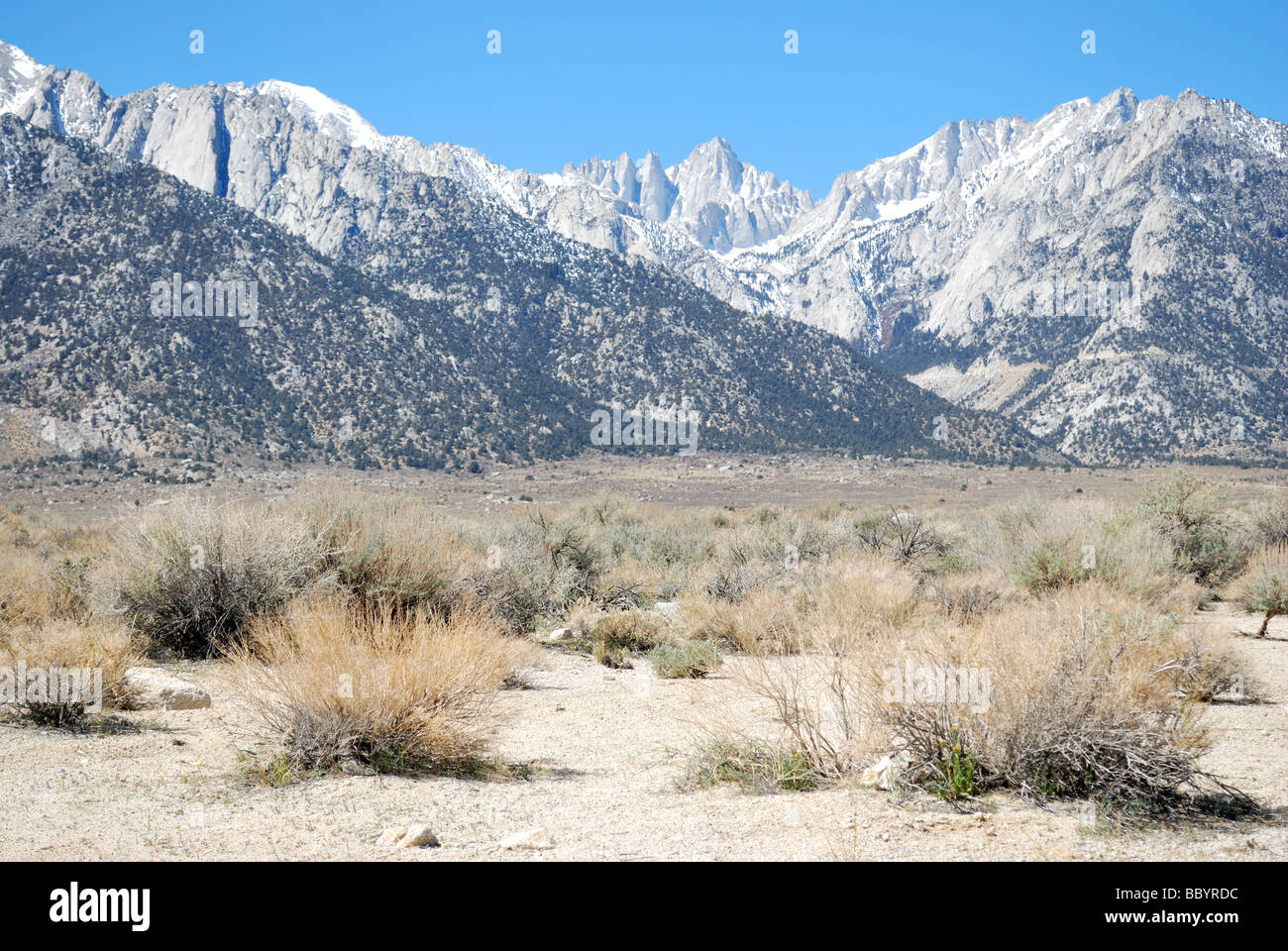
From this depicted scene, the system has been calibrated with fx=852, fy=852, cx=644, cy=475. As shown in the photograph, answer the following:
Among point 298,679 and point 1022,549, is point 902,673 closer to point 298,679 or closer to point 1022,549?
point 298,679

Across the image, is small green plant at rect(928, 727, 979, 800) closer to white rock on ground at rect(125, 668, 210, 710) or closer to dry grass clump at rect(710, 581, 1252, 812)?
dry grass clump at rect(710, 581, 1252, 812)

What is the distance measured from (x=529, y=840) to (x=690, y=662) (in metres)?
5.75

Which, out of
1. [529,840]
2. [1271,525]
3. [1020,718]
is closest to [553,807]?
[529,840]

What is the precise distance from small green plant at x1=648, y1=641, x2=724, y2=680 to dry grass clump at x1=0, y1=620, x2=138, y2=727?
18.3 feet

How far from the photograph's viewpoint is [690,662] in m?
10.2

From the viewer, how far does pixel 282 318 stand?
78188 millimetres

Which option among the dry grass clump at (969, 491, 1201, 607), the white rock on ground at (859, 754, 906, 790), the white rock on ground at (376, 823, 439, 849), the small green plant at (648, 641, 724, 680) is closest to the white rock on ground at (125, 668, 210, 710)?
the white rock on ground at (376, 823, 439, 849)

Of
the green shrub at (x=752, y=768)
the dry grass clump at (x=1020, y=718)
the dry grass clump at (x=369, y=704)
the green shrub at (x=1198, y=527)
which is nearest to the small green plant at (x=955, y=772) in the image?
the dry grass clump at (x=1020, y=718)

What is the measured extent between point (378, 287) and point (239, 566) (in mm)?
92179

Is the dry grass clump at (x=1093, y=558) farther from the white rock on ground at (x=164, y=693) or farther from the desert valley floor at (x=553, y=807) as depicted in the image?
the white rock on ground at (x=164, y=693)

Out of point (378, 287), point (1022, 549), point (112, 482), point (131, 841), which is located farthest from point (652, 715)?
point (378, 287)

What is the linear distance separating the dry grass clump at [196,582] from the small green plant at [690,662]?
4.34 meters

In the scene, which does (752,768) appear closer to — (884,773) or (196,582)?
(884,773)

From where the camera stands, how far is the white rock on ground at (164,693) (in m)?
7.56
